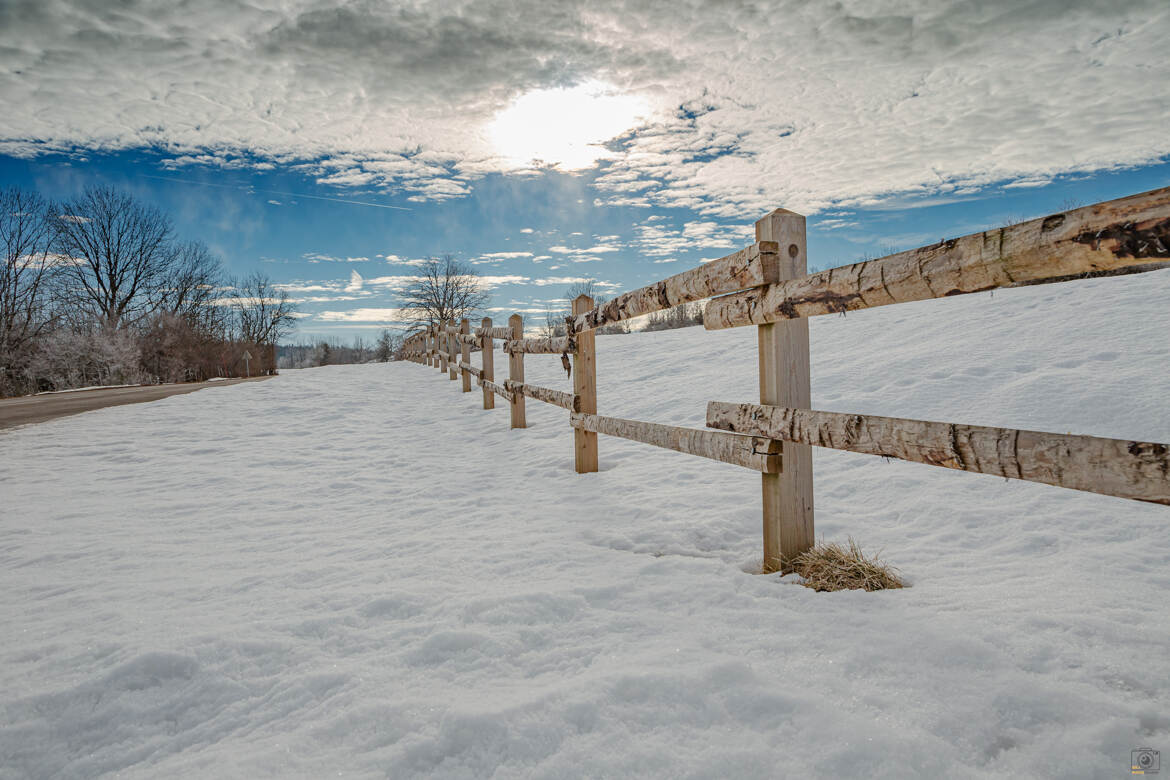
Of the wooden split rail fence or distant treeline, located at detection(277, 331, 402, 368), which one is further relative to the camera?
distant treeline, located at detection(277, 331, 402, 368)

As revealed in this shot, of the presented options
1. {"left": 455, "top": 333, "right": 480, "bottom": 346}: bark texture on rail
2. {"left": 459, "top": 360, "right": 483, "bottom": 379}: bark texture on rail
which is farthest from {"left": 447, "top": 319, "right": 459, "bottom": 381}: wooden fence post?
{"left": 459, "top": 360, "right": 483, "bottom": 379}: bark texture on rail

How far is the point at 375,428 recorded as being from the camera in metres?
7.79

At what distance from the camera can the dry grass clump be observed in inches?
95.3

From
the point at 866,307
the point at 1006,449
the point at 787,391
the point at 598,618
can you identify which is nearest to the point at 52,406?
the point at 598,618

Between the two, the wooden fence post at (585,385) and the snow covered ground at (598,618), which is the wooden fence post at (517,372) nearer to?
the snow covered ground at (598,618)

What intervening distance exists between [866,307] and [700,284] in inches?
45.0

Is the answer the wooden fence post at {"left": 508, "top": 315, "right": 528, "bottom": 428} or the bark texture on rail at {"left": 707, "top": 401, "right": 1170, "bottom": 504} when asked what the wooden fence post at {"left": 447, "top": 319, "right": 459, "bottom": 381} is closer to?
the wooden fence post at {"left": 508, "top": 315, "right": 528, "bottom": 428}

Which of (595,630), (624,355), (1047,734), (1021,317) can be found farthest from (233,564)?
(624,355)

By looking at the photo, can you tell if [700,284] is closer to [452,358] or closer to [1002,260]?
[1002,260]

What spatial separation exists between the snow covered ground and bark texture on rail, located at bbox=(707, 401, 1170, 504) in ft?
2.10

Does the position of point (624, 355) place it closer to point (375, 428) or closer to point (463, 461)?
point (375, 428)

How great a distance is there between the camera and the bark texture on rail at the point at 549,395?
4965 millimetres

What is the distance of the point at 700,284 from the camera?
2980mm

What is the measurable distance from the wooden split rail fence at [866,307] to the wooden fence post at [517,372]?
293 centimetres
